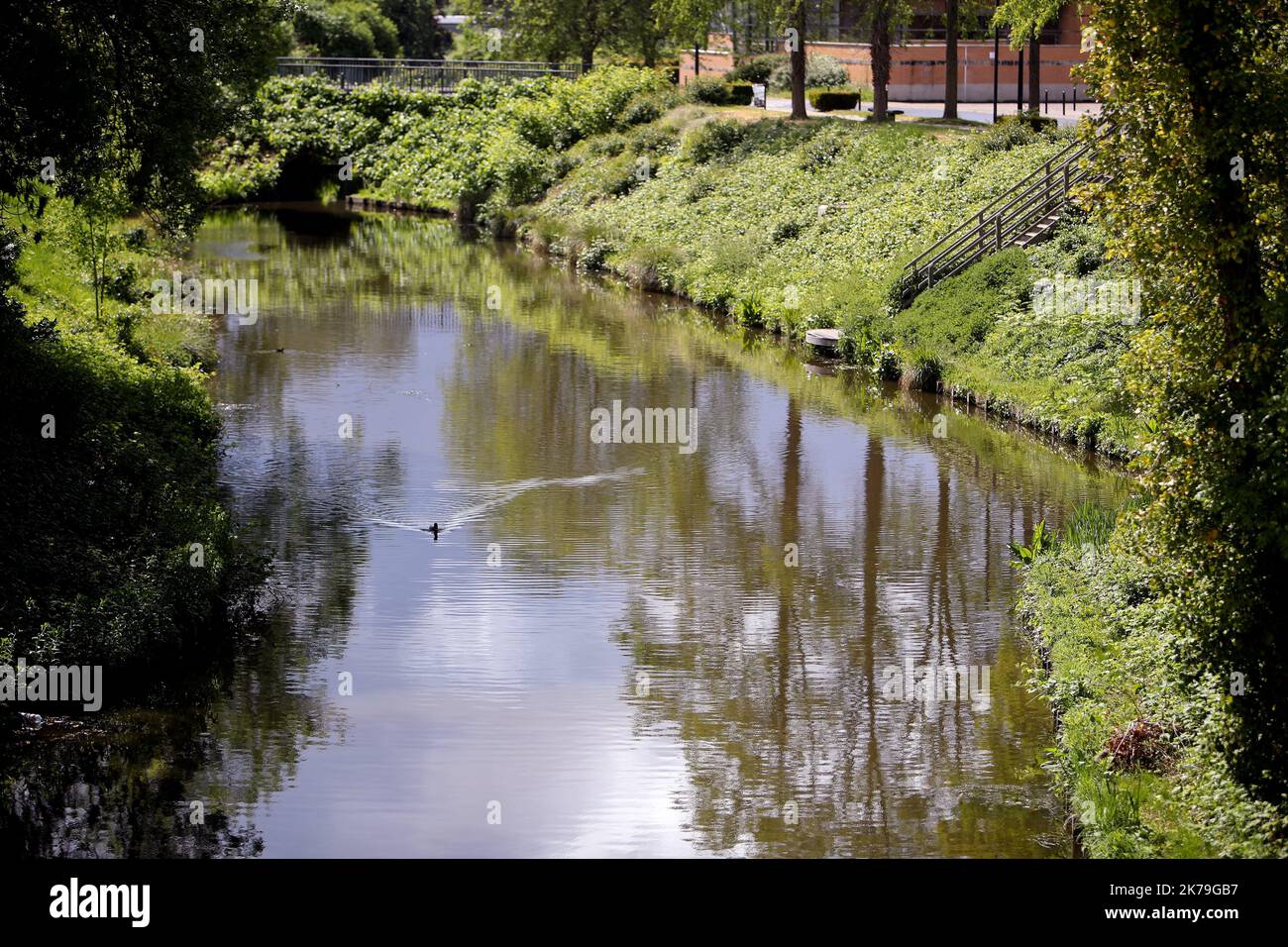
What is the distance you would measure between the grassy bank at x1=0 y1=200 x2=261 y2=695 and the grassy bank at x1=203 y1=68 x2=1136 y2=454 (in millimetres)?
10255

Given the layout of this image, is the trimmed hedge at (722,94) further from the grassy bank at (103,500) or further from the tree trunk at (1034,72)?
the grassy bank at (103,500)

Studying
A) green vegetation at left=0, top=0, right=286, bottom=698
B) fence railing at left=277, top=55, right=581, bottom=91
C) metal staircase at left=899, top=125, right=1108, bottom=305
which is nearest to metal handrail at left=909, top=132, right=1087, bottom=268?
metal staircase at left=899, top=125, right=1108, bottom=305

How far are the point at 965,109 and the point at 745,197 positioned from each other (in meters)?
14.6

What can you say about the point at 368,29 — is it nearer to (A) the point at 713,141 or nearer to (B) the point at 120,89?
(A) the point at 713,141

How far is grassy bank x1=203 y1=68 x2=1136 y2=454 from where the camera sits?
28.7m

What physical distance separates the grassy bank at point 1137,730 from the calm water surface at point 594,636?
1.67 feet

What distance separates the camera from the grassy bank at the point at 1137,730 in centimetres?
1148

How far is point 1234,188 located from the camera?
38.9 ft

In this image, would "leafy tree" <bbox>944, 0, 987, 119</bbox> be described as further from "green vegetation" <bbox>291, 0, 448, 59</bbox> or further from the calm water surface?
"green vegetation" <bbox>291, 0, 448, 59</bbox>

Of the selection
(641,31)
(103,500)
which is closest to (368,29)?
(641,31)

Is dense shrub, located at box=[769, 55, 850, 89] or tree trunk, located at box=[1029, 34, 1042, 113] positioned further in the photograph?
dense shrub, located at box=[769, 55, 850, 89]
